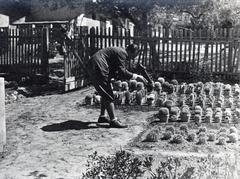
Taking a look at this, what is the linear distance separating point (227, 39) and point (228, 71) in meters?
0.99

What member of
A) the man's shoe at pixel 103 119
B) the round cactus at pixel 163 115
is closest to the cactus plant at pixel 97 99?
the man's shoe at pixel 103 119

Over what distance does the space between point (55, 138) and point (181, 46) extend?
6.99m

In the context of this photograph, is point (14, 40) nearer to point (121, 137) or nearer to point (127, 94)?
point (127, 94)

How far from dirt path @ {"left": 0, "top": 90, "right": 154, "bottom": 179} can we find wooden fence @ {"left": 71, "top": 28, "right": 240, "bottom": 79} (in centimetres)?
360

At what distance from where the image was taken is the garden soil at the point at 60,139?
5930 mm

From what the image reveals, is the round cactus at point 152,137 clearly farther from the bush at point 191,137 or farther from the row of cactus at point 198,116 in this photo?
the row of cactus at point 198,116

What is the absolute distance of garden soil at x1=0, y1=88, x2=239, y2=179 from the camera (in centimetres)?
593

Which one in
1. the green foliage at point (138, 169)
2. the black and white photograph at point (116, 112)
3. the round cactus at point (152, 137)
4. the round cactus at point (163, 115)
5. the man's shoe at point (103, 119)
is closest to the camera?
the green foliage at point (138, 169)

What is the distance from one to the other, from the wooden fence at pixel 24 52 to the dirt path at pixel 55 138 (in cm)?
336

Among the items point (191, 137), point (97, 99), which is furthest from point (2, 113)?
point (97, 99)

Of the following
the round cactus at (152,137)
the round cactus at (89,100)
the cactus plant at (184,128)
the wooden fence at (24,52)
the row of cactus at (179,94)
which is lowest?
the round cactus at (152,137)

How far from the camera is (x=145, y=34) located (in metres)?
13.7

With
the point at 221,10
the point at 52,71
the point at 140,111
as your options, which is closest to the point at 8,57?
the point at 52,71

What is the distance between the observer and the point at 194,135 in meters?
7.03
